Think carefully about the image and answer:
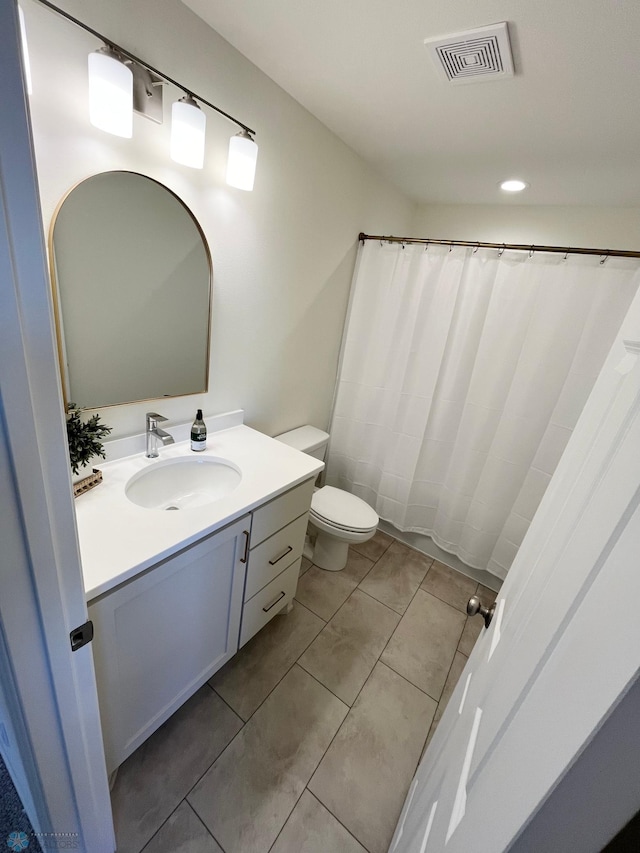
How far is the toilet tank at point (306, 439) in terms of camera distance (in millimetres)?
1968

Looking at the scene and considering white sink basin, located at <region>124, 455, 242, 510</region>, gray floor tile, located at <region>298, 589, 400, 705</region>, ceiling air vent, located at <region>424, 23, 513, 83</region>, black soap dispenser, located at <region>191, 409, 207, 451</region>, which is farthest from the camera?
gray floor tile, located at <region>298, 589, 400, 705</region>

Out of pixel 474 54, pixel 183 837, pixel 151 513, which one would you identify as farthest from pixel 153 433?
pixel 474 54

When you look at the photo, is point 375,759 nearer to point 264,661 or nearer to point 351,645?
point 351,645

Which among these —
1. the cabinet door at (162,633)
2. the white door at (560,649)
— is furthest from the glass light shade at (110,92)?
the white door at (560,649)

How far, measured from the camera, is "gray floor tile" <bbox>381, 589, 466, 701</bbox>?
5.12ft

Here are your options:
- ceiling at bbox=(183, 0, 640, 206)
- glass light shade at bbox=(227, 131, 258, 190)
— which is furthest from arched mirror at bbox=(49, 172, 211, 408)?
ceiling at bbox=(183, 0, 640, 206)

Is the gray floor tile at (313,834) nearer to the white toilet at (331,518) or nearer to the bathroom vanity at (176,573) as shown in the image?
the bathroom vanity at (176,573)

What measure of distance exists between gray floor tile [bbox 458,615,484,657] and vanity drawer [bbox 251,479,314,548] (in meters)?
1.10

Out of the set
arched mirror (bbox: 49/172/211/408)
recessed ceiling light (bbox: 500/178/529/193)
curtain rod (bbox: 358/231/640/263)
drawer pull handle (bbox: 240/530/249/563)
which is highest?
recessed ceiling light (bbox: 500/178/529/193)

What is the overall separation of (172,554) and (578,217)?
2775 millimetres

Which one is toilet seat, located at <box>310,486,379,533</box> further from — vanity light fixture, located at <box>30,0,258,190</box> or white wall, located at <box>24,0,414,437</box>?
vanity light fixture, located at <box>30,0,258,190</box>

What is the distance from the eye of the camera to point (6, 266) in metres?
0.40

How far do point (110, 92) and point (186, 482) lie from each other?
3.91 ft

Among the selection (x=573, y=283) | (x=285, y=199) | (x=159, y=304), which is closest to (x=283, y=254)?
(x=285, y=199)
